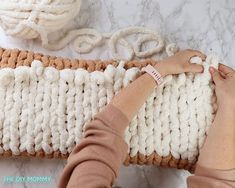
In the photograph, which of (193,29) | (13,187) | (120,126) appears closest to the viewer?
(120,126)

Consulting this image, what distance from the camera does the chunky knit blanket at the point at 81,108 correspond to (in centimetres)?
80

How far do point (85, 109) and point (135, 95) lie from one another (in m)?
0.11

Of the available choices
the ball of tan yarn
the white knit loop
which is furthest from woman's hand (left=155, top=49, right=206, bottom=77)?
the ball of tan yarn

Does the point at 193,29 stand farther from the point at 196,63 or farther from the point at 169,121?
the point at 169,121

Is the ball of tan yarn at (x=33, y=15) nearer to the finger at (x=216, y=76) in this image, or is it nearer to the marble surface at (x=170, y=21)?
the marble surface at (x=170, y=21)

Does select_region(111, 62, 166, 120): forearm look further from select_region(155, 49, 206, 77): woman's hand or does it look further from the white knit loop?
the white knit loop

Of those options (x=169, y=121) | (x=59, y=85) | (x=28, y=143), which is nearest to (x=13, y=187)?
(x=28, y=143)

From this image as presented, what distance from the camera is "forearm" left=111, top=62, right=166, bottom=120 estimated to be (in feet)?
2.48

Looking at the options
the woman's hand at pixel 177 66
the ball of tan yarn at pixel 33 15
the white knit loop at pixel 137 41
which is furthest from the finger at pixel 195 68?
the ball of tan yarn at pixel 33 15

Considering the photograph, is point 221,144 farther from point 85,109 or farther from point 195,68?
point 85,109

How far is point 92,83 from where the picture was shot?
805mm

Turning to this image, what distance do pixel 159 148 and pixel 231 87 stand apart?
0.61 feet

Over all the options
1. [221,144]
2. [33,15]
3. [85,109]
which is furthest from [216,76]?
[33,15]

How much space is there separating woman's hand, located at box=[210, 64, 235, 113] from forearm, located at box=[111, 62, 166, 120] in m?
0.11
